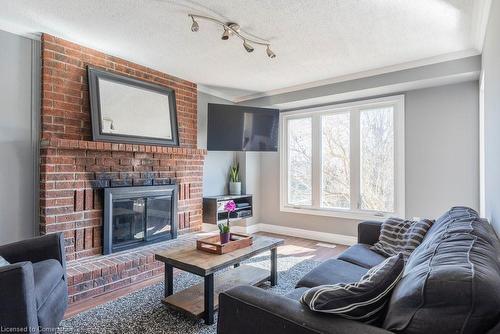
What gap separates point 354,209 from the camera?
4.21 metres

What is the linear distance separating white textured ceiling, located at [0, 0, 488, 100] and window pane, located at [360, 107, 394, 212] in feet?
2.53

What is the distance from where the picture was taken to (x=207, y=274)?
6.67ft

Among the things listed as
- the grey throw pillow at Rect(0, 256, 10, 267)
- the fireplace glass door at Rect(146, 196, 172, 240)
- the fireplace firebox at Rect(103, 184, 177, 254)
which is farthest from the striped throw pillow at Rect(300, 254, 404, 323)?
the fireplace glass door at Rect(146, 196, 172, 240)

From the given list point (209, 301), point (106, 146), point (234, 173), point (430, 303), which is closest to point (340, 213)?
point (234, 173)

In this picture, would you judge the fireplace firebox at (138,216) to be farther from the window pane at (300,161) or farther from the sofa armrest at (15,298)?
the window pane at (300,161)

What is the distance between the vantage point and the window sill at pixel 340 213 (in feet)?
13.1

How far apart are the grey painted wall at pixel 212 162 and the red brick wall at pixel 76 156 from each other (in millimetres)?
1039

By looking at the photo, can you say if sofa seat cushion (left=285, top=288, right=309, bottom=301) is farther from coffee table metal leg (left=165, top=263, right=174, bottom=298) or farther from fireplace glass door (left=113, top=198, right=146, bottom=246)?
fireplace glass door (left=113, top=198, right=146, bottom=246)

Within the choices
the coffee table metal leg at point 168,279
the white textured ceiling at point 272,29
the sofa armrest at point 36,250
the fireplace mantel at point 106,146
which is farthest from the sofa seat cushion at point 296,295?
the fireplace mantel at point 106,146

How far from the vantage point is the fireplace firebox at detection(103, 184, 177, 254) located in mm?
3078

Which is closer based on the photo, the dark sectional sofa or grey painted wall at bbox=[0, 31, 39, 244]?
the dark sectional sofa

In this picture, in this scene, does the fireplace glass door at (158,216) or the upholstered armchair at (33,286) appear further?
the fireplace glass door at (158,216)

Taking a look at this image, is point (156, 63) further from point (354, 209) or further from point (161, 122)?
point (354, 209)

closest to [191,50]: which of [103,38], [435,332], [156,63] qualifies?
[156,63]
